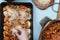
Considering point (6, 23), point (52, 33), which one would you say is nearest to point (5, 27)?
point (6, 23)

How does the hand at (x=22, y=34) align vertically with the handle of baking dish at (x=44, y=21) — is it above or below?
below

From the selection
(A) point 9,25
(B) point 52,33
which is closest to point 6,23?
(A) point 9,25

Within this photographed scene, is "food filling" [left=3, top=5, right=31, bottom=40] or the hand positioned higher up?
"food filling" [left=3, top=5, right=31, bottom=40]

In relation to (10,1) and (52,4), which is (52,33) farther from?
(10,1)

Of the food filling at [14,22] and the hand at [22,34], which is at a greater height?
the food filling at [14,22]

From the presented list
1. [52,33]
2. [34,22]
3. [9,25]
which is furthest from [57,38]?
[9,25]

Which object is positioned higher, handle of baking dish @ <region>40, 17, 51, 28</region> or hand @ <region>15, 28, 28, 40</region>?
handle of baking dish @ <region>40, 17, 51, 28</region>

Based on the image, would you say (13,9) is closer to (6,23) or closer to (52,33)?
(6,23)

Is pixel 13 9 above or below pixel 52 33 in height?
above

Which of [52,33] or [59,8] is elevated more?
[59,8]
